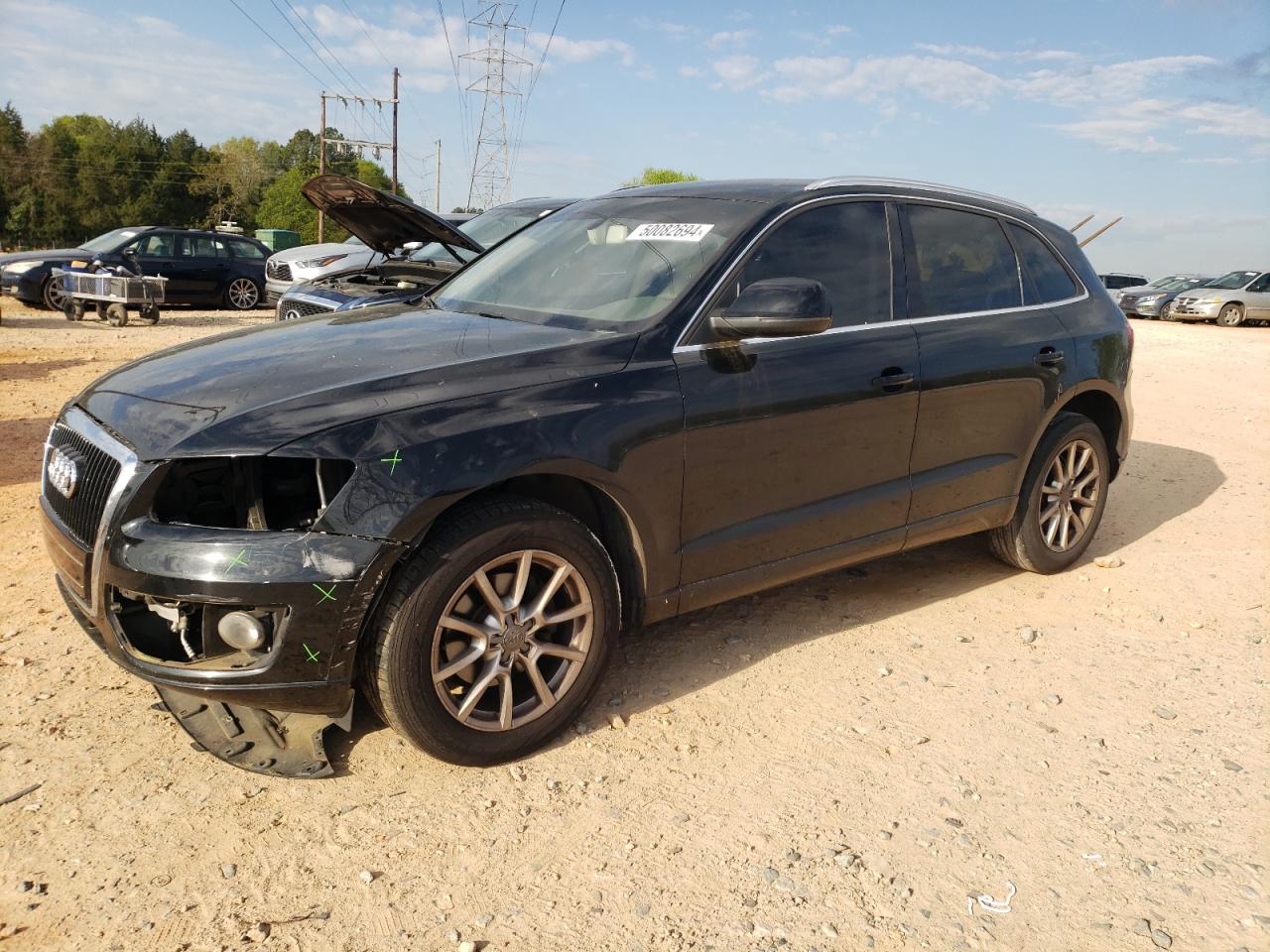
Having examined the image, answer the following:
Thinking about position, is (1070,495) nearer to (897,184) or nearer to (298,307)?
(897,184)

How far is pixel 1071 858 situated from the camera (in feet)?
9.53

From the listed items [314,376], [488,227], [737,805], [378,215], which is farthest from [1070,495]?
[488,227]

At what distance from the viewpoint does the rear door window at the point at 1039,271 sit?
194 inches

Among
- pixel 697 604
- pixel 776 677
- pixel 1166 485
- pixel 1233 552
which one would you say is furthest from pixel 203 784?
pixel 1166 485

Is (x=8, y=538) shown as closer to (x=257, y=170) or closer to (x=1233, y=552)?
(x=1233, y=552)

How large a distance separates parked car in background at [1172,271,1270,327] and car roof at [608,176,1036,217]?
28496 millimetres

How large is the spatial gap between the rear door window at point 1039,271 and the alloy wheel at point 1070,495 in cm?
76

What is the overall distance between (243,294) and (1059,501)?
674 inches

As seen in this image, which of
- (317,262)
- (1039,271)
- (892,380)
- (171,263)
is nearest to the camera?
(892,380)

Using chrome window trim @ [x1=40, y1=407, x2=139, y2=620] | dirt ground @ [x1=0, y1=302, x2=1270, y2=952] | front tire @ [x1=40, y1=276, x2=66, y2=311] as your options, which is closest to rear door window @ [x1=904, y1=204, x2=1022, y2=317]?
dirt ground @ [x1=0, y1=302, x2=1270, y2=952]

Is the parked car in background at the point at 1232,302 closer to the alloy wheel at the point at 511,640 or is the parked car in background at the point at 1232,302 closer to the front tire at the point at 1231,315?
the front tire at the point at 1231,315

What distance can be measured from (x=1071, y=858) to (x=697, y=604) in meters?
1.45

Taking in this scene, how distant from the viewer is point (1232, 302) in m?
28.7

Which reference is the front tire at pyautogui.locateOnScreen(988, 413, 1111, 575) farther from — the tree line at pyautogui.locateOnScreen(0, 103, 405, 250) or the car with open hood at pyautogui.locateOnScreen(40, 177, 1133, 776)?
the tree line at pyautogui.locateOnScreen(0, 103, 405, 250)
